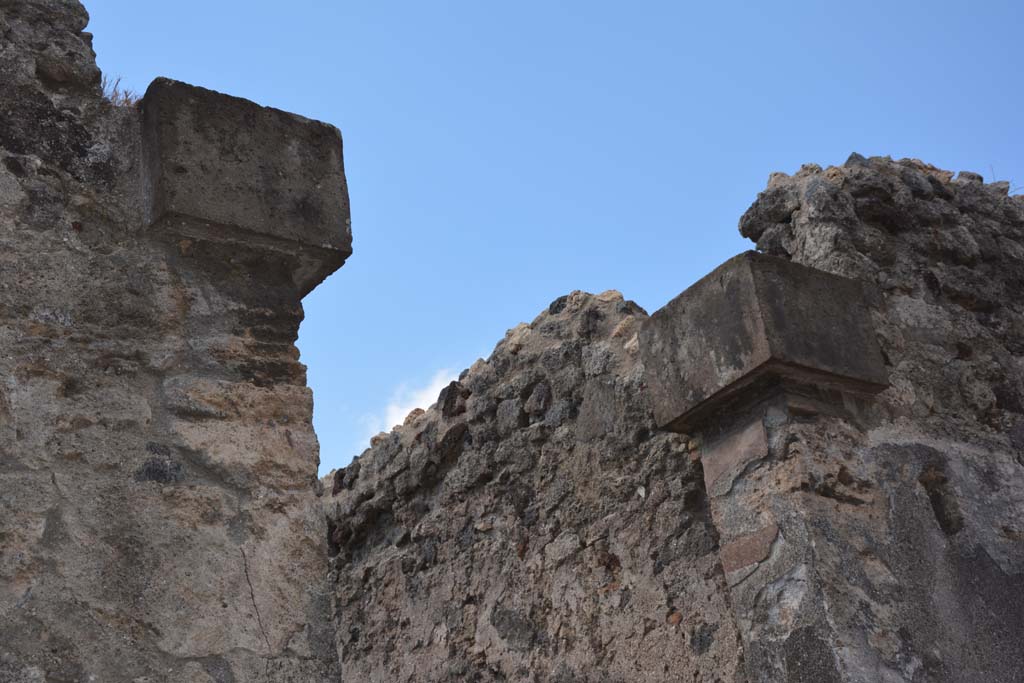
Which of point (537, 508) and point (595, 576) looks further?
point (537, 508)

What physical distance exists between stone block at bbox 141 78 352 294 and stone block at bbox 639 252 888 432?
1.19 m

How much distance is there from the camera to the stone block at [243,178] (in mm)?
2338

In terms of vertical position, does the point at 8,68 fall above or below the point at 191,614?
above

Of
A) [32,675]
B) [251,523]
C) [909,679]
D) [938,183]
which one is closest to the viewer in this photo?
[32,675]

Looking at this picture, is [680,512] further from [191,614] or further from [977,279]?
[191,614]

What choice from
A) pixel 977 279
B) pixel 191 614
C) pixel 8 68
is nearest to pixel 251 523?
pixel 191 614

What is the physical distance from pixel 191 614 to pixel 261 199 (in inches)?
34.1

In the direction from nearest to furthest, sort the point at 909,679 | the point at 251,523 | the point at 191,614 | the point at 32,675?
the point at 32,675 → the point at 191,614 → the point at 251,523 → the point at 909,679

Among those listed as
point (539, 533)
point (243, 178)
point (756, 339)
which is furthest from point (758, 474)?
point (243, 178)

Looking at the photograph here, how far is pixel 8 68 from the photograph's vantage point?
92.0 inches

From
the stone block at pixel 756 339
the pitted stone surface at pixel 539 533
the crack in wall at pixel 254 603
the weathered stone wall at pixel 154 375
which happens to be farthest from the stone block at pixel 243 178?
the pitted stone surface at pixel 539 533

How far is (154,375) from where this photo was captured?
219 cm

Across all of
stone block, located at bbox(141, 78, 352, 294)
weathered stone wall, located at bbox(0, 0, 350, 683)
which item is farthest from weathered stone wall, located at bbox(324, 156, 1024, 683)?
weathered stone wall, located at bbox(0, 0, 350, 683)

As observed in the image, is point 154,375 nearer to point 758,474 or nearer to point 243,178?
point 243,178
